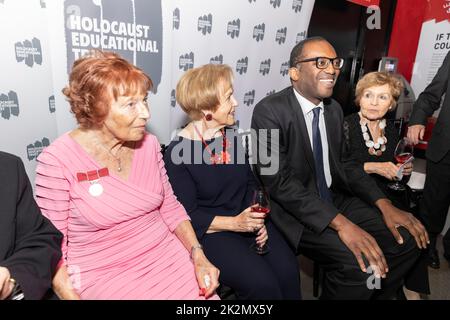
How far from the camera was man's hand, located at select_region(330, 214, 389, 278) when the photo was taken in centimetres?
182

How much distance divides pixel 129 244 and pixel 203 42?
1730 mm

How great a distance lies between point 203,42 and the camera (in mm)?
2754

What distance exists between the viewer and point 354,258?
1866 mm

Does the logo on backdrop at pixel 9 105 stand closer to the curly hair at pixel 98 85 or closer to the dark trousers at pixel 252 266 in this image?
the curly hair at pixel 98 85

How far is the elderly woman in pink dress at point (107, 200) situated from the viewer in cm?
145

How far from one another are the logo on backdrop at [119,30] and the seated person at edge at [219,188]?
1.78ft

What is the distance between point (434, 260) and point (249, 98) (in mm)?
2075

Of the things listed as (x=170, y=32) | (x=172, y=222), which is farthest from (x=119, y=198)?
(x=170, y=32)

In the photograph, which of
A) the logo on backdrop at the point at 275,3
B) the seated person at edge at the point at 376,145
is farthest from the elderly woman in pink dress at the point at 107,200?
the logo on backdrop at the point at 275,3

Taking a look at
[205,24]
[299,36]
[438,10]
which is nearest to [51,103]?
[205,24]

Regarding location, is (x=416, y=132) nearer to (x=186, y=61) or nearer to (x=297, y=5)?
(x=297, y=5)

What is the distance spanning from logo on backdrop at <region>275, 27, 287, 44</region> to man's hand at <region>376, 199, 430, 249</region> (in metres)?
1.80
